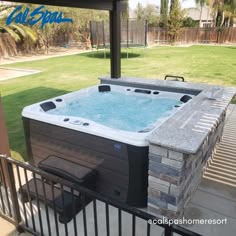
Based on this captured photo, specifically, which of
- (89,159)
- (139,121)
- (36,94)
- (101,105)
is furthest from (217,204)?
(36,94)

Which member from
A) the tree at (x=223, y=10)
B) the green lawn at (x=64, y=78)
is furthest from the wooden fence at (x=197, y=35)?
the green lawn at (x=64, y=78)

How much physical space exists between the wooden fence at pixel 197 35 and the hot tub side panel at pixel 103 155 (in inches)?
803

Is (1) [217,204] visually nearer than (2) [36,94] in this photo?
Yes

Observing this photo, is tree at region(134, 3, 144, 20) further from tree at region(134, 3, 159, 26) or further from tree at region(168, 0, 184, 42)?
tree at region(168, 0, 184, 42)

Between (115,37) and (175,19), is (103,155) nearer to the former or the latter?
(115,37)

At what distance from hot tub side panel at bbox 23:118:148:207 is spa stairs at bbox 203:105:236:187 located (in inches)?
43.6

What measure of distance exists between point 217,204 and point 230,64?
9744 mm

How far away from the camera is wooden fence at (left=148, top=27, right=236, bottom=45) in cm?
2017

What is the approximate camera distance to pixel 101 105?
461 cm

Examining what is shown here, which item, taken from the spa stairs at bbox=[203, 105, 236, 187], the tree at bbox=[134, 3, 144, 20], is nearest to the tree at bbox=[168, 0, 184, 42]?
the tree at bbox=[134, 3, 144, 20]

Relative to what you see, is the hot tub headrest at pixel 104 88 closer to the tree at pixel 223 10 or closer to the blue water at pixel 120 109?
the blue water at pixel 120 109

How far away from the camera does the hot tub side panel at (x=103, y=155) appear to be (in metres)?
2.39

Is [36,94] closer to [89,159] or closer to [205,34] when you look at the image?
[89,159]

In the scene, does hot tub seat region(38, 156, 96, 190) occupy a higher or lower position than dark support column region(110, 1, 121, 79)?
lower
